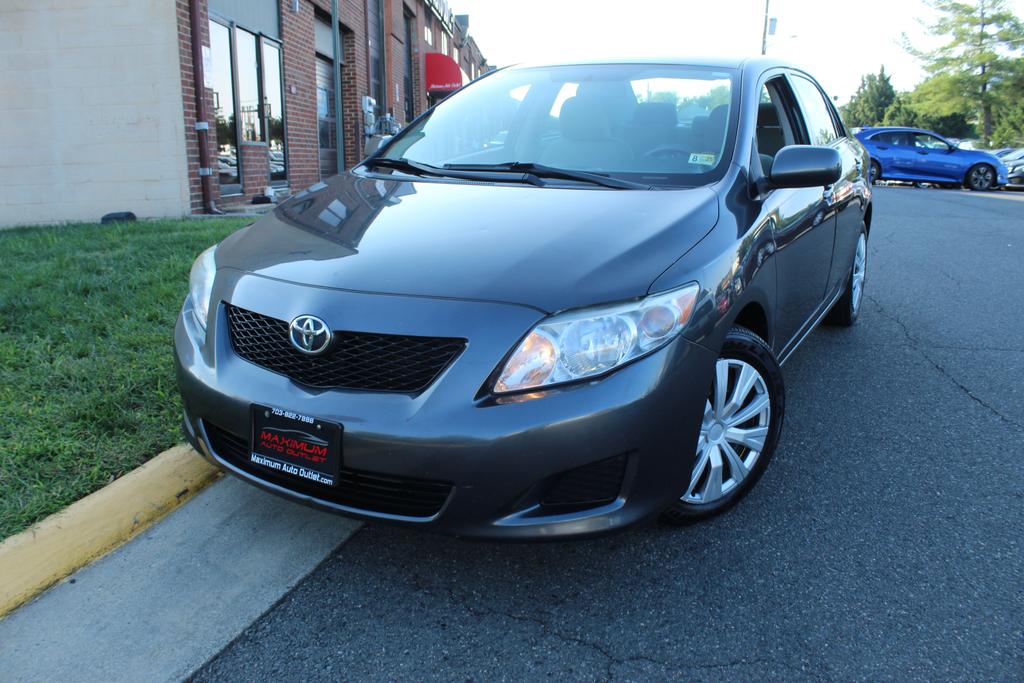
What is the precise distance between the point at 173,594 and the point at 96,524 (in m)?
0.42

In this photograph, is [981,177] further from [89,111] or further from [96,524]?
[96,524]

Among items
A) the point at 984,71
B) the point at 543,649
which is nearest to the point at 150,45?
the point at 543,649

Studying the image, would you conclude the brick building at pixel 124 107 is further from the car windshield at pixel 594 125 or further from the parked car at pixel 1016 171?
the parked car at pixel 1016 171

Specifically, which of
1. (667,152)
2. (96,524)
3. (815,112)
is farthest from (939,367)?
(96,524)

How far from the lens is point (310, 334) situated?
2135 millimetres

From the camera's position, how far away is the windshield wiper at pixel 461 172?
3004 mm

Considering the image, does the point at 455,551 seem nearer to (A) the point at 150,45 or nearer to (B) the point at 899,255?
(B) the point at 899,255

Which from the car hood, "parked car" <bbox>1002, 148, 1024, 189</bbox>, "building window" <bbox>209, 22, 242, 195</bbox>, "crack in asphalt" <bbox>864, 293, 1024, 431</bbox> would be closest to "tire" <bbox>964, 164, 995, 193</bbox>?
"parked car" <bbox>1002, 148, 1024, 189</bbox>

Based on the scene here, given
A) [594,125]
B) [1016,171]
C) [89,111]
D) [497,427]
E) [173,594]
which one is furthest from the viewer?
[1016,171]

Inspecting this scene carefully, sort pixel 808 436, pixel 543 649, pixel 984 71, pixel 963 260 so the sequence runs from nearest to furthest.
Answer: pixel 543 649, pixel 808 436, pixel 963 260, pixel 984 71

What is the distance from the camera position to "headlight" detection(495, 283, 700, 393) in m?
2.02

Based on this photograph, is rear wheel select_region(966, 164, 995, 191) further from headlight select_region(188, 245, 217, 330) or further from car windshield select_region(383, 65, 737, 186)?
headlight select_region(188, 245, 217, 330)

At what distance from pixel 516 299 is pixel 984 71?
46.3 m

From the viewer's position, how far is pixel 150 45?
8.47 meters
